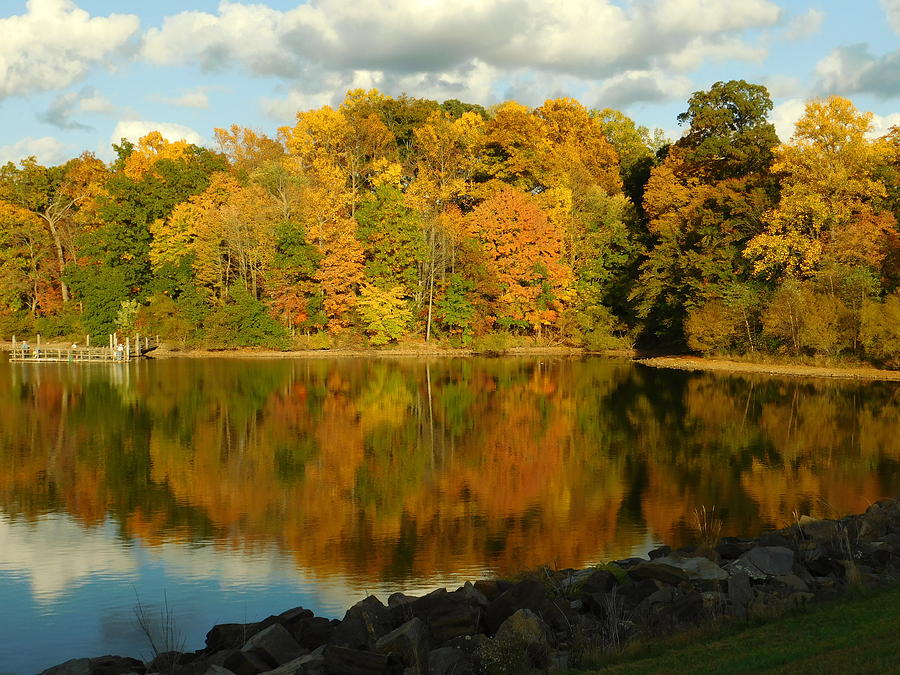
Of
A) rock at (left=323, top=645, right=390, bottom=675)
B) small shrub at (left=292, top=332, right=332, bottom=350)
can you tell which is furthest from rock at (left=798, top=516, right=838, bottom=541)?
small shrub at (left=292, top=332, right=332, bottom=350)

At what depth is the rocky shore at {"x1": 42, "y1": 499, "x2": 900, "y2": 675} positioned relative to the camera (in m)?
7.20

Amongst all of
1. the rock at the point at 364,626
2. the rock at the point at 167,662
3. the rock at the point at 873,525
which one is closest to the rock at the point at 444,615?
the rock at the point at 364,626

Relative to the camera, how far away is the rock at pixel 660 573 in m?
9.32

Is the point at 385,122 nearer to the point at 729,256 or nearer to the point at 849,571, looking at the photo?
the point at 729,256

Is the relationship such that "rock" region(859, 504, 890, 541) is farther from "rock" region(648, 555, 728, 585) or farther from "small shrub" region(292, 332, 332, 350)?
"small shrub" region(292, 332, 332, 350)

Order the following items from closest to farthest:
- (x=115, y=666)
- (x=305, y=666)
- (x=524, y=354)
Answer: (x=305, y=666)
(x=115, y=666)
(x=524, y=354)

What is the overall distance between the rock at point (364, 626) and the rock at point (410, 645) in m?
0.26

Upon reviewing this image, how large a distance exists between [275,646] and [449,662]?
160 cm

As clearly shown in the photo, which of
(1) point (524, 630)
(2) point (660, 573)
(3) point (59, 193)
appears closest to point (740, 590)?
(2) point (660, 573)

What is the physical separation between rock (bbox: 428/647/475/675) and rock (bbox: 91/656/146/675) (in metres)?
2.73

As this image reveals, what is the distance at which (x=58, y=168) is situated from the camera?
62.0 metres

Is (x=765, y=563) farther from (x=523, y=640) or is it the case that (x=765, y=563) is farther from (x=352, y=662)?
(x=352, y=662)

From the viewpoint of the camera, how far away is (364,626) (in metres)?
8.10

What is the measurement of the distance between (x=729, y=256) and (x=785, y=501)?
2926cm
